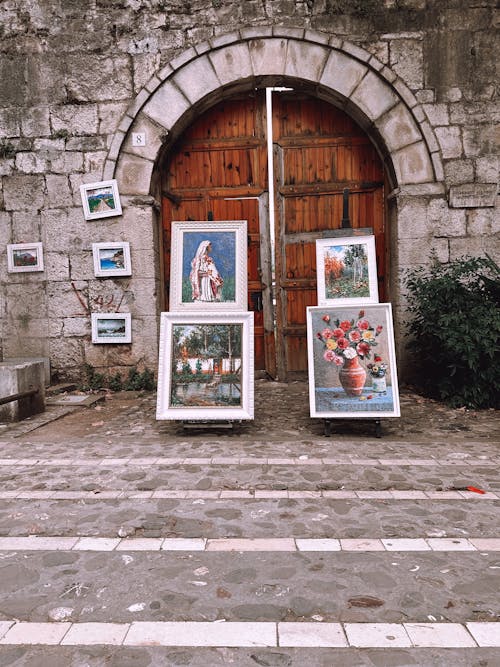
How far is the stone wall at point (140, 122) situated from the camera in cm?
512

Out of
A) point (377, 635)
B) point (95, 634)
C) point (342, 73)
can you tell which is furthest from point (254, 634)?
point (342, 73)

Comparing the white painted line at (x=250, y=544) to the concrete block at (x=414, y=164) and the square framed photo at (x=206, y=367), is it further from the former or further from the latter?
the concrete block at (x=414, y=164)

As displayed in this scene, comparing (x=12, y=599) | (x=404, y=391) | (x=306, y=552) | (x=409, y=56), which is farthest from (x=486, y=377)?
(x=12, y=599)

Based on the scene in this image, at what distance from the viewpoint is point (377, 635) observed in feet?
4.63

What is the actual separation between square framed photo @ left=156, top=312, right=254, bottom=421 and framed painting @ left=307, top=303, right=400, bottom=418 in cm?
50

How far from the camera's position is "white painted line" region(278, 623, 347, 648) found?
138 cm

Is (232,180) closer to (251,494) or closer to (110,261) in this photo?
(110,261)

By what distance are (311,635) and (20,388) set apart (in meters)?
3.50

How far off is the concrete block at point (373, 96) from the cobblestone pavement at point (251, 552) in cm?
351

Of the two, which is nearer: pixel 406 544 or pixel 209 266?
pixel 406 544

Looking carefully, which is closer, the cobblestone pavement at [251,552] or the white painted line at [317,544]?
the cobblestone pavement at [251,552]

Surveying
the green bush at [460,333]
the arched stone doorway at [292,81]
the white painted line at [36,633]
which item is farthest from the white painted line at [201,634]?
the arched stone doorway at [292,81]

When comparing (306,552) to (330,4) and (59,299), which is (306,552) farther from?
(330,4)

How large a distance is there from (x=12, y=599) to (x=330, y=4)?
5.78m
